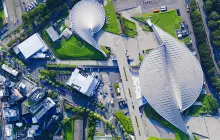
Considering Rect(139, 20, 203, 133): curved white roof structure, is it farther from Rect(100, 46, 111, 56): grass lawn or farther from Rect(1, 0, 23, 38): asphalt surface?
Rect(1, 0, 23, 38): asphalt surface

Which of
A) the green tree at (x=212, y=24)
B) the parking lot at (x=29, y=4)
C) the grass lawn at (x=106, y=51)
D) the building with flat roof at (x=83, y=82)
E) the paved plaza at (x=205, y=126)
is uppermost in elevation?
the parking lot at (x=29, y=4)

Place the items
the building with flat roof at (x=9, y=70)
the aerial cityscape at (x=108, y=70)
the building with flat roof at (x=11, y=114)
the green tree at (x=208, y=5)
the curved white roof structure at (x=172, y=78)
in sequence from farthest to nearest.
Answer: the building with flat roof at (x=9, y=70)
the building with flat roof at (x=11, y=114)
the green tree at (x=208, y=5)
the aerial cityscape at (x=108, y=70)
the curved white roof structure at (x=172, y=78)

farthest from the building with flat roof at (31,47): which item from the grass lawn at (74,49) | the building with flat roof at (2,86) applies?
the building with flat roof at (2,86)

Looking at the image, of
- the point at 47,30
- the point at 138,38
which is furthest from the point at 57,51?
the point at 138,38

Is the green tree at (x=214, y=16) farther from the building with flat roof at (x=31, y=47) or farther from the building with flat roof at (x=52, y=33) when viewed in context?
the building with flat roof at (x=31, y=47)

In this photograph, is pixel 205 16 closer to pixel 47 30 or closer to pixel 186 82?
pixel 186 82
